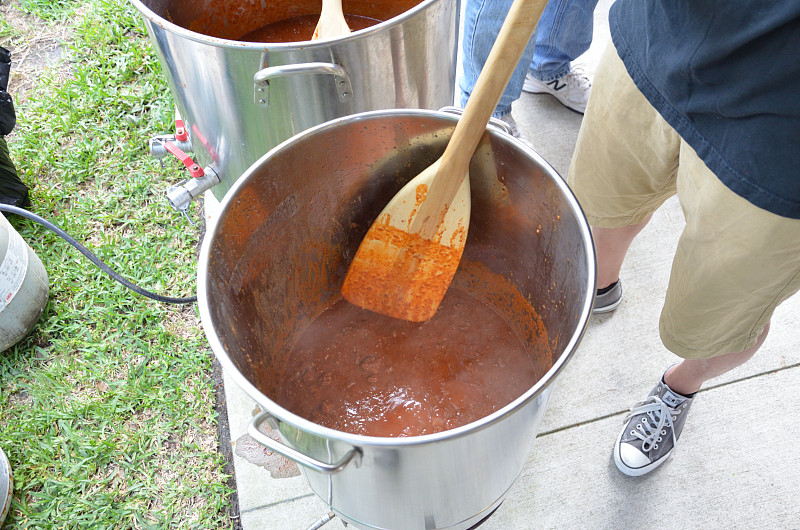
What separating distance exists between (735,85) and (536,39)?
49.3 inches

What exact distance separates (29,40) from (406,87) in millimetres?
2224

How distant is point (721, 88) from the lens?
38.0 inches

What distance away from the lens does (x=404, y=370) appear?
148 centimetres

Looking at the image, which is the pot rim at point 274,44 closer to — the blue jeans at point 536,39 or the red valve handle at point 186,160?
→ the red valve handle at point 186,160

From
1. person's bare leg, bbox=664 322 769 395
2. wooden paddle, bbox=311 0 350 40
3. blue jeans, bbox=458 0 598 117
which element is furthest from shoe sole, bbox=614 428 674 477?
wooden paddle, bbox=311 0 350 40

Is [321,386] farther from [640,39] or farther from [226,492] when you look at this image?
A: [640,39]

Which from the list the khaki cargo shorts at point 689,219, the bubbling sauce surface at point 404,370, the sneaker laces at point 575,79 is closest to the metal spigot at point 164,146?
the bubbling sauce surface at point 404,370

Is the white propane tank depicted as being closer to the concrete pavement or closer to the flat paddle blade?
the concrete pavement

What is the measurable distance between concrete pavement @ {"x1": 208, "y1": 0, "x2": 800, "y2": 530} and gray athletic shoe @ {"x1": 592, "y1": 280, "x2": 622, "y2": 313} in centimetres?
3

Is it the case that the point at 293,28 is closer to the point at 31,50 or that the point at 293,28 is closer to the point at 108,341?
the point at 108,341

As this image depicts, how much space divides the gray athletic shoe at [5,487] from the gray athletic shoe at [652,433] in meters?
1.59

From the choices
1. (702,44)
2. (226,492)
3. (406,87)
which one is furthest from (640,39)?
(226,492)

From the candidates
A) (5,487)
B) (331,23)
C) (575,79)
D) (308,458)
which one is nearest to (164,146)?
(331,23)

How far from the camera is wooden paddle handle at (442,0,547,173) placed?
3.43 ft
